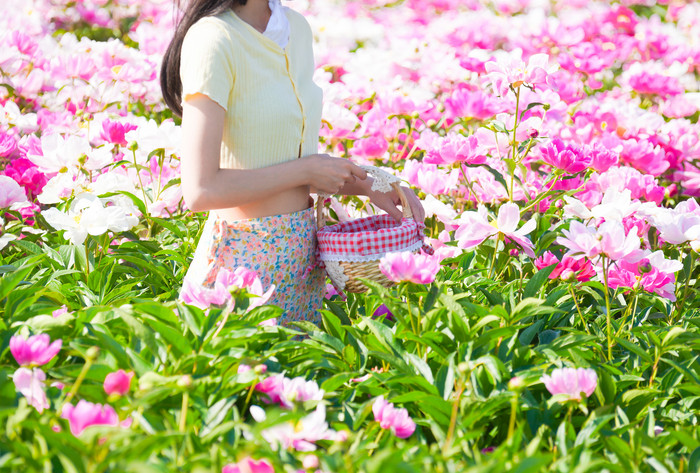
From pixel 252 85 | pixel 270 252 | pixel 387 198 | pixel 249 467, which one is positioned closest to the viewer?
pixel 249 467

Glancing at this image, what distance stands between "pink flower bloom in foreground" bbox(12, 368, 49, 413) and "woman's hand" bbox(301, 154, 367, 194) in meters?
0.76

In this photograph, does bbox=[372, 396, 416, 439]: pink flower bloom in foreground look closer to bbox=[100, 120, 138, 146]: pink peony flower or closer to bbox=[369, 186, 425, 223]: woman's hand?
bbox=[369, 186, 425, 223]: woman's hand

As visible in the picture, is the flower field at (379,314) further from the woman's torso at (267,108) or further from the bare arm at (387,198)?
the woman's torso at (267,108)

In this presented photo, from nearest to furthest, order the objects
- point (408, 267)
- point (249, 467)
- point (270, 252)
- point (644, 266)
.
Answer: point (249, 467), point (408, 267), point (270, 252), point (644, 266)

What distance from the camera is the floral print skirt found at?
1896 mm

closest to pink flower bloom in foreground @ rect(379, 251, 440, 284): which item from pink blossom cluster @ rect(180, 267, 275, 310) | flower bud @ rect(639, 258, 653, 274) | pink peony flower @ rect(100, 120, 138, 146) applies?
pink blossom cluster @ rect(180, 267, 275, 310)

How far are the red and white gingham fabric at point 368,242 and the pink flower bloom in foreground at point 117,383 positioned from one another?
27.1 inches

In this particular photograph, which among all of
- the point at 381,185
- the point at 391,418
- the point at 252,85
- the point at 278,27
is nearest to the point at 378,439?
the point at 391,418

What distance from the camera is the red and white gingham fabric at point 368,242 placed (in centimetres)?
186

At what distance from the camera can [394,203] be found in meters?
2.08

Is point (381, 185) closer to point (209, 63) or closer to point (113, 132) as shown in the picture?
point (209, 63)

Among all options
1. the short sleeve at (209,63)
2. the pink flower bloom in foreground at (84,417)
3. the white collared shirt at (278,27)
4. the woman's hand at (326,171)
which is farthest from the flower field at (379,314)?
the white collared shirt at (278,27)

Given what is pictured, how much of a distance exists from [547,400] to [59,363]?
1.06 metres

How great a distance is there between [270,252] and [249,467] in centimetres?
83
